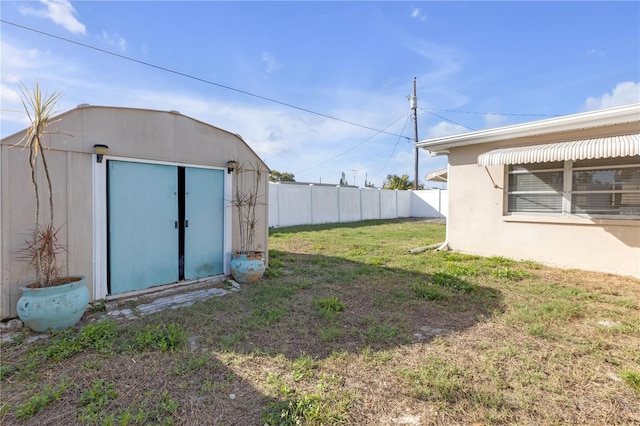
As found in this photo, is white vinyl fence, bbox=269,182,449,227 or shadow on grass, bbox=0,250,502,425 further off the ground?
white vinyl fence, bbox=269,182,449,227

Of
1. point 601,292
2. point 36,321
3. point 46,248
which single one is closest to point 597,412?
point 601,292

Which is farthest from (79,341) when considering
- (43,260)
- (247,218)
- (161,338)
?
(247,218)

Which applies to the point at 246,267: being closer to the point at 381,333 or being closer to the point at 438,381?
the point at 381,333

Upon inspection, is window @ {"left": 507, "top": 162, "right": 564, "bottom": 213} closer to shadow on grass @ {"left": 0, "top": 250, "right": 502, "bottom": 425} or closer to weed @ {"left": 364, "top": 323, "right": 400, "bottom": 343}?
shadow on grass @ {"left": 0, "top": 250, "right": 502, "bottom": 425}

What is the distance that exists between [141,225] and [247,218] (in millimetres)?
2332

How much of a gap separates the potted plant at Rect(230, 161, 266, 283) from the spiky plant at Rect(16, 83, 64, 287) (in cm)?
318

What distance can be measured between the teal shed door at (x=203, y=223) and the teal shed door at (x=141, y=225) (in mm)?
279

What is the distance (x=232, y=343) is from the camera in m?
3.93

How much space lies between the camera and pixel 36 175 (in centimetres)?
448

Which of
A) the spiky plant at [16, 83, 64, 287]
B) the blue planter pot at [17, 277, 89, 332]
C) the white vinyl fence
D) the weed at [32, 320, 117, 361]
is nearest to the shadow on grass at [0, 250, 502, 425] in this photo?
the weed at [32, 320, 117, 361]

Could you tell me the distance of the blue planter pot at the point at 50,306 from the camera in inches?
157

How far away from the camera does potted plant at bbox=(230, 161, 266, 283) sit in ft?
22.3

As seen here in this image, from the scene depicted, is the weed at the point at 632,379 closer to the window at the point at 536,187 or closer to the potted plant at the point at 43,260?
the window at the point at 536,187

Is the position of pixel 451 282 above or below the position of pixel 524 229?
below
